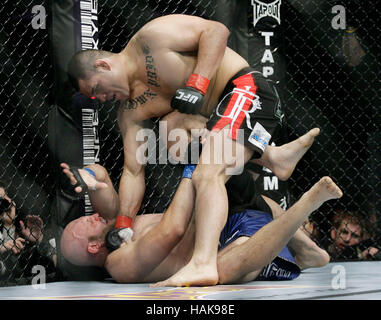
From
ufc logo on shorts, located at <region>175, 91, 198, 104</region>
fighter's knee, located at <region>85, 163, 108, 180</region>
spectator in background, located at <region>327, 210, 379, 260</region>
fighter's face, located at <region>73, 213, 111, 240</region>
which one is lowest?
spectator in background, located at <region>327, 210, 379, 260</region>

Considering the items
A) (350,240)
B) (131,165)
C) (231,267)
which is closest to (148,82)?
(131,165)

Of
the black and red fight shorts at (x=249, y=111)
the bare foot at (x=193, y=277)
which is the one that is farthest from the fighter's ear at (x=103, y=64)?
the bare foot at (x=193, y=277)

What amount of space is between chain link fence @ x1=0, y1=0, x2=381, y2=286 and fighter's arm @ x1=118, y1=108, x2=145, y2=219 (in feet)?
0.43

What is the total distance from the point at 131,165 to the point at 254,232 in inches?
19.2

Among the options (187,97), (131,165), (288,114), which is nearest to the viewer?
(187,97)

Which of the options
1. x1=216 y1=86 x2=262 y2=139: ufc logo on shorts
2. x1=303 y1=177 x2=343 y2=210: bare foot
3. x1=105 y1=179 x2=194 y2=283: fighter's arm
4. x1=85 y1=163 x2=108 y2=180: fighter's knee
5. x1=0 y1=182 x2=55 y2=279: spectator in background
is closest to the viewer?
x1=303 y1=177 x2=343 y2=210: bare foot

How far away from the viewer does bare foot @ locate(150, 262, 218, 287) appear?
1387mm

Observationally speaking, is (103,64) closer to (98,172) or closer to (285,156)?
(98,172)

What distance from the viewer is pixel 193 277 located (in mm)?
1398

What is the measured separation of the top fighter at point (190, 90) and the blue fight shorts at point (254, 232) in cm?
16

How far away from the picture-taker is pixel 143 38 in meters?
1.80

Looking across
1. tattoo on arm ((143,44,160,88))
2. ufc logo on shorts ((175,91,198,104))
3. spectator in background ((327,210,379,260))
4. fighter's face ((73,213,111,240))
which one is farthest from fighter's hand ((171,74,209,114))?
spectator in background ((327,210,379,260))

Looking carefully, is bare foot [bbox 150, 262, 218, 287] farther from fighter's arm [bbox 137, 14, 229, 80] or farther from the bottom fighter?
fighter's arm [bbox 137, 14, 229, 80]
